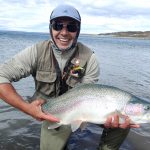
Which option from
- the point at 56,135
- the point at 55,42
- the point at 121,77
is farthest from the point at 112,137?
the point at 121,77

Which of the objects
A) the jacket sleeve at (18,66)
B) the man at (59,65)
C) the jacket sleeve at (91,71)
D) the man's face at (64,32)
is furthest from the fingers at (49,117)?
the man's face at (64,32)

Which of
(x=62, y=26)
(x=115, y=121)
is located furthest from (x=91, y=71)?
(x=115, y=121)

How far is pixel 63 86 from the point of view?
17.3ft

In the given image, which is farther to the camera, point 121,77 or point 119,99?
point 121,77

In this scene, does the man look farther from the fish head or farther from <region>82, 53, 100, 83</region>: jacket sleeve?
the fish head

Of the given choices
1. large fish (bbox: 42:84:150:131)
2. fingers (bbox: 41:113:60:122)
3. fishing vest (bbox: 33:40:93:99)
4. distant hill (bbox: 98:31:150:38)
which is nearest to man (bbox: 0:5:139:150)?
fishing vest (bbox: 33:40:93:99)

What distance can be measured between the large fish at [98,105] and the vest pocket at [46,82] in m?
0.65

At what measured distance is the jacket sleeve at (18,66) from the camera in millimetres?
4586

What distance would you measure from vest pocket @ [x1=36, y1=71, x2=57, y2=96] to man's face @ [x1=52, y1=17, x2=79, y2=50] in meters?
0.49

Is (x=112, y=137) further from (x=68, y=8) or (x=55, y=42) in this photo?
(x=68, y=8)

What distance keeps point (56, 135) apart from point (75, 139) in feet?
4.36

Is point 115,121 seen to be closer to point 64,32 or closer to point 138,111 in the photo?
point 138,111

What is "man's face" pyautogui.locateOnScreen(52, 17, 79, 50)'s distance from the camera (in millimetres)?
4879

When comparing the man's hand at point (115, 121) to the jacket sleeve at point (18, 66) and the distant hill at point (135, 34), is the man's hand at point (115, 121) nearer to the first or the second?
the jacket sleeve at point (18, 66)
